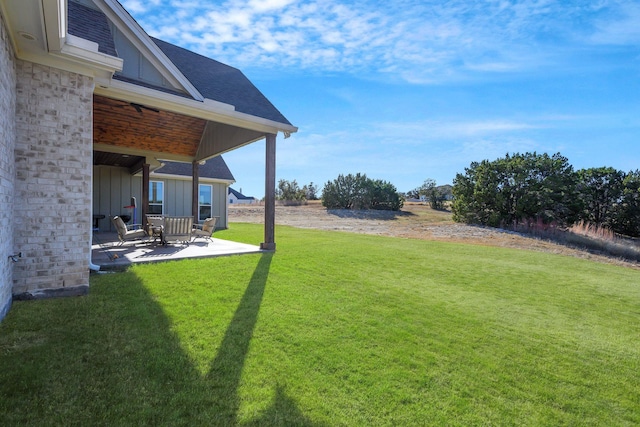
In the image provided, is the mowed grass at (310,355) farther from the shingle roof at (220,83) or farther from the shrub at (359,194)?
the shrub at (359,194)

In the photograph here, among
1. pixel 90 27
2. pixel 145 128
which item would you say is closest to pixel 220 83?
pixel 145 128

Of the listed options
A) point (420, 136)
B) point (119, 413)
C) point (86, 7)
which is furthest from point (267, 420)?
point (420, 136)

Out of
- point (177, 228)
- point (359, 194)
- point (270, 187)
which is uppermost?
point (359, 194)

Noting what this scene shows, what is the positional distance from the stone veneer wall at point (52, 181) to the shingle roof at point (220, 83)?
2.83m

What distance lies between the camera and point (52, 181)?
4.16 meters

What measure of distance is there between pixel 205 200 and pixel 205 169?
63.5 inches

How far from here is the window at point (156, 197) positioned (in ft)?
45.6

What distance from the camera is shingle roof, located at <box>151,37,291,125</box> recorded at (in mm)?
7160

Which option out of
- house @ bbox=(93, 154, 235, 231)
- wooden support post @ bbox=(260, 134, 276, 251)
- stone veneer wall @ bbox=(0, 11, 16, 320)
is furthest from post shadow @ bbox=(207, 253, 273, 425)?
house @ bbox=(93, 154, 235, 231)

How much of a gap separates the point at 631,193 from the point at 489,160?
9934 mm

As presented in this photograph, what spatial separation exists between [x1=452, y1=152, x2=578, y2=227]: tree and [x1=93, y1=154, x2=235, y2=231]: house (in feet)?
52.8

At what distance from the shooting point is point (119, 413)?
6.79 ft

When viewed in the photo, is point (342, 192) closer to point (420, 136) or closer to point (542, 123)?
point (420, 136)

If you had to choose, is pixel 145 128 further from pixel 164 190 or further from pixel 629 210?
pixel 629 210
